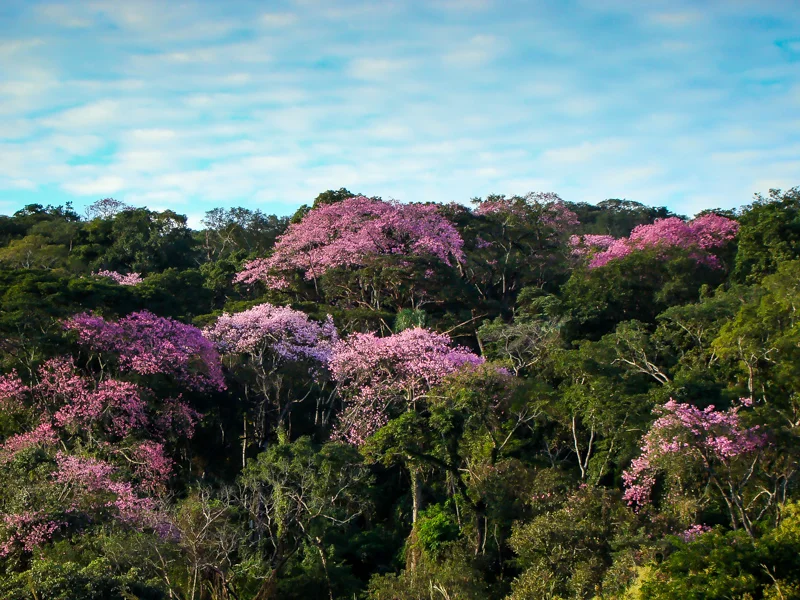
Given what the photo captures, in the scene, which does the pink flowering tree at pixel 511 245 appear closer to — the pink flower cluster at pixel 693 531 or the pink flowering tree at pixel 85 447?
the pink flowering tree at pixel 85 447

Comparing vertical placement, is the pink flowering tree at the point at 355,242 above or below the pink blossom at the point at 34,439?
above

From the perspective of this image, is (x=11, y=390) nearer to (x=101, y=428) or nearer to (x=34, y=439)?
(x=34, y=439)

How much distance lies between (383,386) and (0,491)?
8198mm

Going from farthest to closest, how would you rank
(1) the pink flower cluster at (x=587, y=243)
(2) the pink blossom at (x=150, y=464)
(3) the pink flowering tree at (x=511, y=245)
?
(1) the pink flower cluster at (x=587, y=243) → (3) the pink flowering tree at (x=511, y=245) → (2) the pink blossom at (x=150, y=464)

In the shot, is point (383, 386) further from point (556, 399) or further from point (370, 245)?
point (370, 245)

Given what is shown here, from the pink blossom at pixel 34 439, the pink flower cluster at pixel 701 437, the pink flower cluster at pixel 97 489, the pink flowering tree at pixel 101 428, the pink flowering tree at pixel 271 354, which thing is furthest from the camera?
the pink flowering tree at pixel 271 354

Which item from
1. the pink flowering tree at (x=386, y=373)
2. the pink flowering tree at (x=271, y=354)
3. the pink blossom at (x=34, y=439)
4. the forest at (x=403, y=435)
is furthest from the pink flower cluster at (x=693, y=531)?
the pink blossom at (x=34, y=439)

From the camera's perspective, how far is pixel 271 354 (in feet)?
67.1

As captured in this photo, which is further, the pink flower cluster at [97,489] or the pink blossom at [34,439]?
the pink blossom at [34,439]

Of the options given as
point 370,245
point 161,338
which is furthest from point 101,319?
point 370,245

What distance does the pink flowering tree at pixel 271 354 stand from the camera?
19609 mm

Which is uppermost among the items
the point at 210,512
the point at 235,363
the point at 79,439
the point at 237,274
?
the point at 237,274

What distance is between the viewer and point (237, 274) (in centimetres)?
2756

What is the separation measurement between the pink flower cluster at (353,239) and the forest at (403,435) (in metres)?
0.11
